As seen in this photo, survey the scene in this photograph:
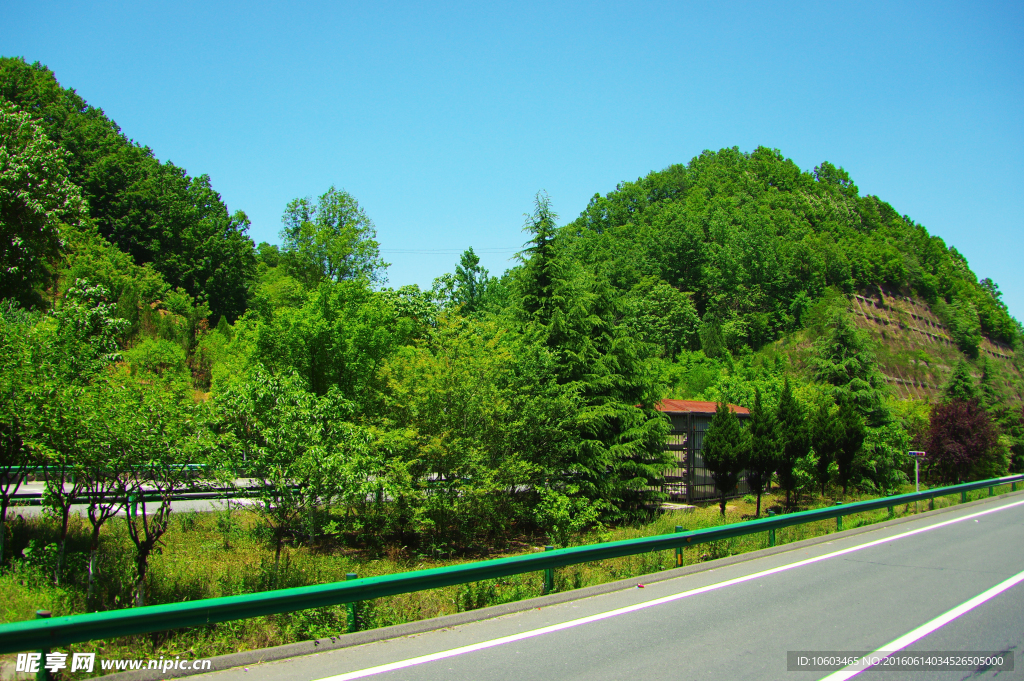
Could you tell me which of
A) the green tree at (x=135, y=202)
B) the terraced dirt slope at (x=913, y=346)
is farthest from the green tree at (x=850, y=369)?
the green tree at (x=135, y=202)

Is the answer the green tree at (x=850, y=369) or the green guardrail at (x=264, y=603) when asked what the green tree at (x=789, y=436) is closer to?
the green tree at (x=850, y=369)

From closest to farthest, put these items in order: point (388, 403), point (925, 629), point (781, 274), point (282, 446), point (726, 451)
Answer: point (925, 629), point (282, 446), point (388, 403), point (726, 451), point (781, 274)

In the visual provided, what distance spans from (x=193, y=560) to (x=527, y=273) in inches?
513

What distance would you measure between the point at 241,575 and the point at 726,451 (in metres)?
16.0

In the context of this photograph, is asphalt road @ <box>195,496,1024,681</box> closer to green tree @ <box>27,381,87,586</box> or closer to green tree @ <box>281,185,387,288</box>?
green tree @ <box>27,381,87,586</box>

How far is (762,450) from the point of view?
21.7m

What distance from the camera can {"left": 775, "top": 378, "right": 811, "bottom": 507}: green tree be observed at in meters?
22.7

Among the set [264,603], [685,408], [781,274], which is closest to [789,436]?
[685,408]

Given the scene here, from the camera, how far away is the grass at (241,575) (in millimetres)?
6391

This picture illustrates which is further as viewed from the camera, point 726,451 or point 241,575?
point 726,451

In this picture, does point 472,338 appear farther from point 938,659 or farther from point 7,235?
point 7,235

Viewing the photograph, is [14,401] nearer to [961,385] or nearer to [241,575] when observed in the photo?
[241,575]

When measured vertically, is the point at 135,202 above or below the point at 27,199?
above

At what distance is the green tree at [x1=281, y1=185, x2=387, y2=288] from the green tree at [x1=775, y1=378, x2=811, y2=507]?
1091 inches
